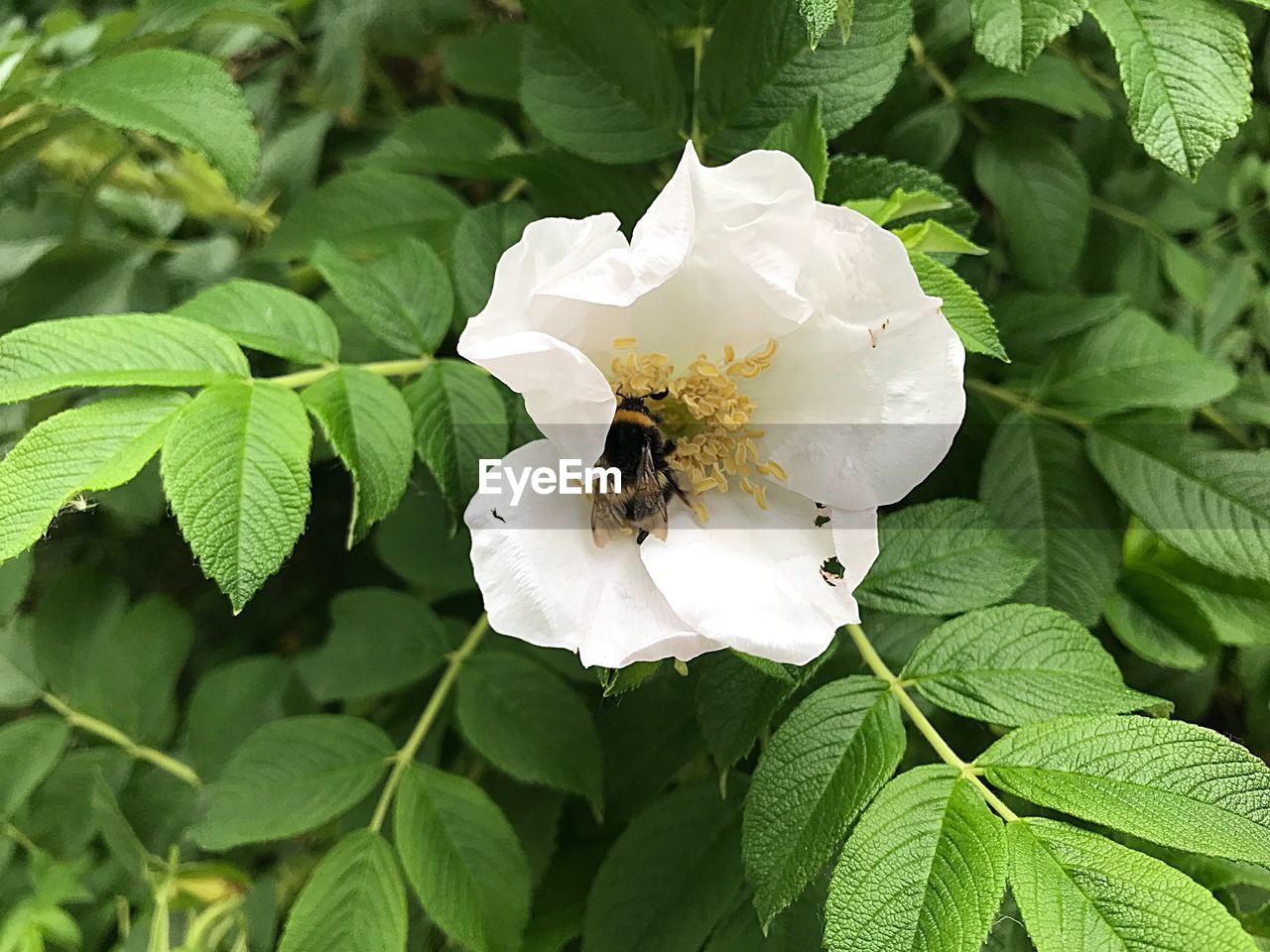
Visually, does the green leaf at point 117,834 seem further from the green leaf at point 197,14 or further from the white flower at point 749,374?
the green leaf at point 197,14

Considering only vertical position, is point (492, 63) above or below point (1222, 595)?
above

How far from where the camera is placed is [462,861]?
2.14ft

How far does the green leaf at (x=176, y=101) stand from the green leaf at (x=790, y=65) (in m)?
0.35

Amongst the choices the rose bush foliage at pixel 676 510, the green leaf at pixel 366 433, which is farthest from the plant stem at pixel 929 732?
the green leaf at pixel 366 433

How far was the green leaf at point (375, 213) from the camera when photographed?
0.80 metres

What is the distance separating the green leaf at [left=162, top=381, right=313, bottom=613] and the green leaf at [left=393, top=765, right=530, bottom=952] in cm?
28

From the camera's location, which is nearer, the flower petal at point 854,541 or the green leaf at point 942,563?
the flower petal at point 854,541

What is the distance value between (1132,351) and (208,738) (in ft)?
3.01

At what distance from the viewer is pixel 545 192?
0.70 m

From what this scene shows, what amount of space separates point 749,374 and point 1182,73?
0.32 meters

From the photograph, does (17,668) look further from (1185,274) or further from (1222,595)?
(1185,274)

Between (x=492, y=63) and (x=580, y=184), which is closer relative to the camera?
(x=580, y=184)

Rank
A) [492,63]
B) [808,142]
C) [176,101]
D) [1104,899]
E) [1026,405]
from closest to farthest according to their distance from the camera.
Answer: [1104,899] → [808,142] → [176,101] → [1026,405] → [492,63]

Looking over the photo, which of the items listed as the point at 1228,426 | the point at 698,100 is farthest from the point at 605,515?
the point at 1228,426
